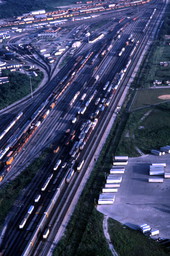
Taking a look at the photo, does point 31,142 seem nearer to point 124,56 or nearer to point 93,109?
point 93,109

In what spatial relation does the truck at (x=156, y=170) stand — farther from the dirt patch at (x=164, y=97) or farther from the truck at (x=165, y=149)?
the dirt patch at (x=164, y=97)

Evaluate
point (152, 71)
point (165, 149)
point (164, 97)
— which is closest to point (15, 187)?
point (165, 149)

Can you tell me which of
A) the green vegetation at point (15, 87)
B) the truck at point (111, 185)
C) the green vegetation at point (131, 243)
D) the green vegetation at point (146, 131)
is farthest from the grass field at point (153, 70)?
the green vegetation at point (131, 243)

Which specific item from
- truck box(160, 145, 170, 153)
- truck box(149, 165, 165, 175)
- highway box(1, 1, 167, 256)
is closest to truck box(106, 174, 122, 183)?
highway box(1, 1, 167, 256)

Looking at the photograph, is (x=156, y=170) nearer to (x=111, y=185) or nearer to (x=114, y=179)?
(x=114, y=179)

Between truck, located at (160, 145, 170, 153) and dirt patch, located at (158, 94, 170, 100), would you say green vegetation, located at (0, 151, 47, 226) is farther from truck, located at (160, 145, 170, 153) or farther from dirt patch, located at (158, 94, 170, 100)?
dirt patch, located at (158, 94, 170, 100)

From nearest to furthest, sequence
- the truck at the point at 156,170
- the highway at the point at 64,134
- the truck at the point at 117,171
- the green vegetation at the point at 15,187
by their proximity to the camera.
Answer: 1. the highway at the point at 64,134
2. the green vegetation at the point at 15,187
3. the truck at the point at 156,170
4. the truck at the point at 117,171

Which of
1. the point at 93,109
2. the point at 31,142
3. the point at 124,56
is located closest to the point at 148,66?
the point at 124,56
